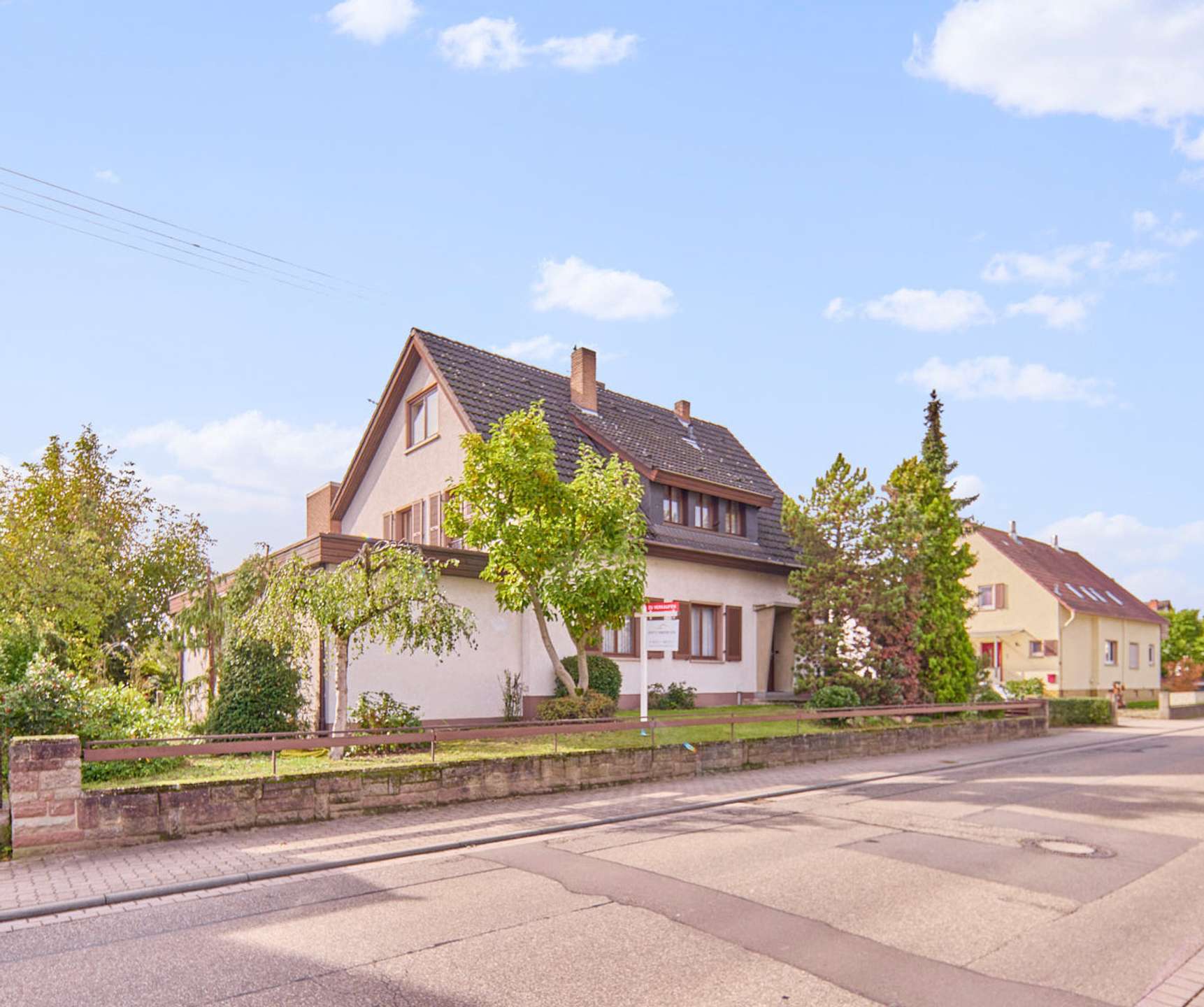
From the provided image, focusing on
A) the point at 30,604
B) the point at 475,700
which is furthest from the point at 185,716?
the point at 30,604

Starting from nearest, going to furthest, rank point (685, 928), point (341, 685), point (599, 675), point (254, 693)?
1. point (685, 928)
2. point (341, 685)
3. point (254, 693)
4. point (599, 675)

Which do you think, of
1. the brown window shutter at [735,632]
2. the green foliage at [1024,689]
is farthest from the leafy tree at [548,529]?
the green foliage at [1024,689]

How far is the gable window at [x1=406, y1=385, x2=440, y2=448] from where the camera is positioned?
24859mm

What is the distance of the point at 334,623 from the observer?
13.8 meters

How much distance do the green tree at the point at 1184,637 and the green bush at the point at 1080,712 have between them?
3234 centimetres

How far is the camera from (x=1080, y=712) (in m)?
30.9

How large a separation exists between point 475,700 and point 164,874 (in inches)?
433

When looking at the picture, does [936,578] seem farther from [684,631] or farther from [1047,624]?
[1047,624]

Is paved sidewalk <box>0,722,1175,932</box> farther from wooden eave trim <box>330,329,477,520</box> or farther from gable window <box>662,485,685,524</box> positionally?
wooden eave trim <box>330,329,477,520</box>

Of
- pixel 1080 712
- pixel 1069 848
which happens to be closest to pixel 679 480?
pixel 1069 848

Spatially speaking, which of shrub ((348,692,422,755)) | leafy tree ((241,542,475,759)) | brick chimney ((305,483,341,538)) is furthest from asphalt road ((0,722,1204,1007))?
brick chimney ((305,483,341,538))

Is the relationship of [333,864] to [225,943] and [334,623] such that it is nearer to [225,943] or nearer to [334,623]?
[225,943]

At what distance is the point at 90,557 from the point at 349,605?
16.8 m

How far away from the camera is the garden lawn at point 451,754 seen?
11656 mm
